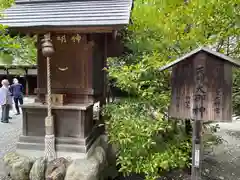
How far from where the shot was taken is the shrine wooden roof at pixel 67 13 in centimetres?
388

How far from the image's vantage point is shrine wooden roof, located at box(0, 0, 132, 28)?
153 inches

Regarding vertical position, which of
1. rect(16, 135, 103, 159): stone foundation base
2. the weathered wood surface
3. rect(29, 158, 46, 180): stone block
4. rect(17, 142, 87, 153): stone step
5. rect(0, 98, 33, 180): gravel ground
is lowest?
rect(0, 98, 33, 180): gravel ground

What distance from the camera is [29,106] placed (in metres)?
4.60

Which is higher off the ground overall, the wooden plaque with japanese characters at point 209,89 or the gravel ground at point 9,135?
the wooden plaque with japanese characters at point 209,89

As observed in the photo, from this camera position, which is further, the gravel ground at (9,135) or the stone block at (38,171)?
the gravel ground at (9,135)

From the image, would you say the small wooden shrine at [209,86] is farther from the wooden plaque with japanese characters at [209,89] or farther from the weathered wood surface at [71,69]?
the weathered wood surface at [71,69]

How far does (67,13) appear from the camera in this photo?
4316 millimetres

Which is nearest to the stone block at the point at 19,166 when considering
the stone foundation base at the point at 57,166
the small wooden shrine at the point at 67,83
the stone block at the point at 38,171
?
the stone foundation base at the point at 57,166

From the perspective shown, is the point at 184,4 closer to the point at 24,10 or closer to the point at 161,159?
the point at 161,159

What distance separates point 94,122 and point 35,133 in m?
1.50

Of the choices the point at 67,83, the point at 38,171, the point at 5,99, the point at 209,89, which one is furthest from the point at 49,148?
the point at 5,99

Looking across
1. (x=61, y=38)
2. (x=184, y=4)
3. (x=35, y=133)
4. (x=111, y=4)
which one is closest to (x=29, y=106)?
(x=35, y=133)

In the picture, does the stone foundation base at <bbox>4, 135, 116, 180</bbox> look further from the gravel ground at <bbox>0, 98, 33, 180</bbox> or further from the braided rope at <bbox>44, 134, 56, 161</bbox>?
the gravel ground at <bbox>0, 98, 33, 180</bbox>

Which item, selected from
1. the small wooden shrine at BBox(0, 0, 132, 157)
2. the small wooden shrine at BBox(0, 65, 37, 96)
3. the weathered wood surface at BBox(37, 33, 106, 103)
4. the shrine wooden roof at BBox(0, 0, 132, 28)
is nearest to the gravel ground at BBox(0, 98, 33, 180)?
the small wooden shrine at BBox(0, 0, 132, 157)
